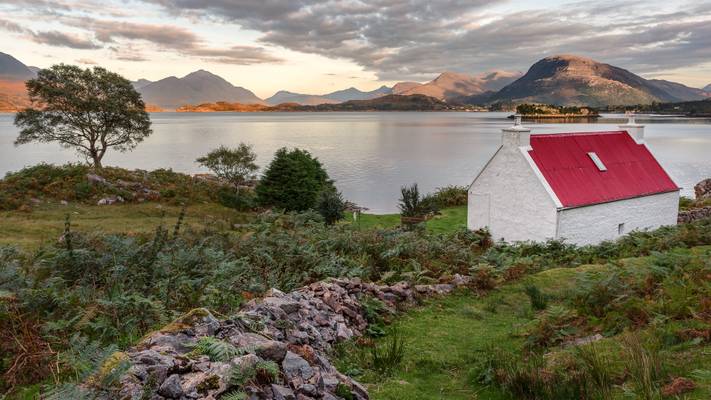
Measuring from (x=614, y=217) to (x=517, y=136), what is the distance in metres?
6.89

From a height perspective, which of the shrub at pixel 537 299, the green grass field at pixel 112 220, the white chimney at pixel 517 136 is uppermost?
the white chimney at pixel 517 136

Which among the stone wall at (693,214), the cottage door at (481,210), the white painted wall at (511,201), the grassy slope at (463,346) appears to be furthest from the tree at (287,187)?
the grassy slope at (463,346)

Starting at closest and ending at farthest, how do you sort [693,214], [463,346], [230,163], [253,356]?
1. [253,356]
2. [463,346]
3. [693,214]
4. [230,163]

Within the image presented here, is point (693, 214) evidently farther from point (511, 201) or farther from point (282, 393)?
Result: point (282, 393)

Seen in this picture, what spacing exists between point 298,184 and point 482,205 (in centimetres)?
1978

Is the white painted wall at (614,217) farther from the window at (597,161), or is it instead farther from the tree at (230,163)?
the tree at (230,163)

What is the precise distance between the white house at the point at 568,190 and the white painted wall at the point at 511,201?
0.16ft

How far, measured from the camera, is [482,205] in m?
25.3

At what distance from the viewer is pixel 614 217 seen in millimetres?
24266

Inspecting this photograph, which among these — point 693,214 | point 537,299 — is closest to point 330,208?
point 537,299

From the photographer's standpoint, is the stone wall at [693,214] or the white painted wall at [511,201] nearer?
the white painted wall at [511,201]

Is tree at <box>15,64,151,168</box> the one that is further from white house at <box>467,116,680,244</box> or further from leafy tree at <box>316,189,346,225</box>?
white house at <box>467,116,680,244</box>

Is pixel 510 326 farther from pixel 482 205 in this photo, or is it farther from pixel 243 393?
pixel 482 205

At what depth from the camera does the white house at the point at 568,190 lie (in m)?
22.5
